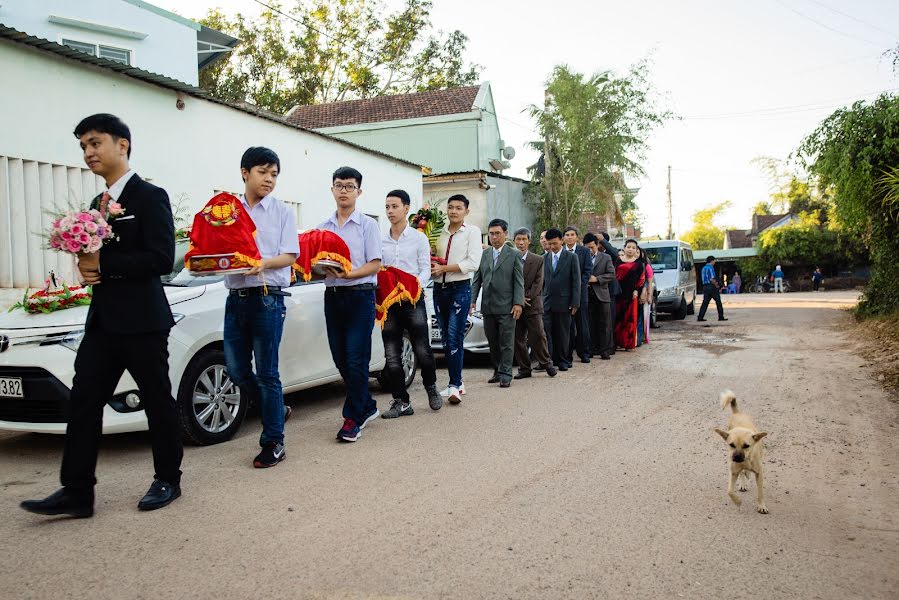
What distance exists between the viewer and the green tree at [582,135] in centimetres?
2914

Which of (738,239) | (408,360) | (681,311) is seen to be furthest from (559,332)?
(738,239)

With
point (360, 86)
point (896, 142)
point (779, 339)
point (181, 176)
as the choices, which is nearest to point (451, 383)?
point (181, 176)

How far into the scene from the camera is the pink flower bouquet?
12.2ft

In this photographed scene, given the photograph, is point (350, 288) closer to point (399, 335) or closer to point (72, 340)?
point (399, 335)

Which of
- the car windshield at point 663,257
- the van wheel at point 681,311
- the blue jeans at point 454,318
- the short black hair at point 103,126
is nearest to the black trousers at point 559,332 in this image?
the blue jeans at point 454,318

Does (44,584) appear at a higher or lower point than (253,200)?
lower

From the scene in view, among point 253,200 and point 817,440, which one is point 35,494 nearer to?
point 253,200

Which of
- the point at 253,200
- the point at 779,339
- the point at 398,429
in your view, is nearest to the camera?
the point at 253,200

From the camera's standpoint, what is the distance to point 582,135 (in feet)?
95.8

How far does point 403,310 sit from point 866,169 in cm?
1124

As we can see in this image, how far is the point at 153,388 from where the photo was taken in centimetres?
421

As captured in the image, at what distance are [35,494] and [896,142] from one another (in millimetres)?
14660

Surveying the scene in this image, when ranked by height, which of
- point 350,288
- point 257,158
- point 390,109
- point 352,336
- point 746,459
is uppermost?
point 390,109

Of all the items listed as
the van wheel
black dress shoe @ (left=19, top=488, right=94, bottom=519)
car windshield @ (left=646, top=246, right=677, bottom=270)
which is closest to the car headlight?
black dress shoe @ (left=19, top=488, right=94, bottom=519)
